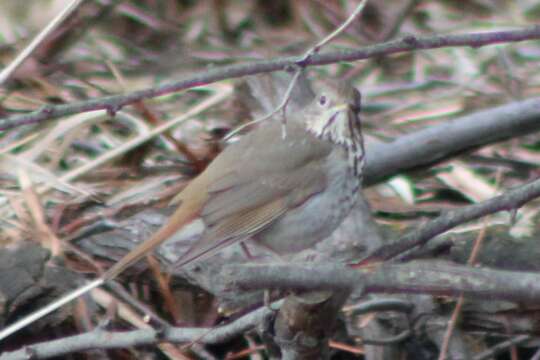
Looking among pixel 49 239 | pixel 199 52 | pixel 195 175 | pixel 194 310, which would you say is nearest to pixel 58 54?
pixel 199 52

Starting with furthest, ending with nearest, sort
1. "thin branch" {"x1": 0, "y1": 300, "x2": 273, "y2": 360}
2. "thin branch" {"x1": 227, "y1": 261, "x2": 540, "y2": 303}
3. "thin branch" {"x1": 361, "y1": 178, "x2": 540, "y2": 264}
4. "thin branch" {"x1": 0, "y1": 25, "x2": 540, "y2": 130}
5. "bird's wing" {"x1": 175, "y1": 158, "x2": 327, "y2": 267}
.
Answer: "bird's wing" {"x1": 175, "y1": 158, "x2": 327, "y2": 267}
"thin branch" {"x1": 0, "y1": 300, "x2": 273, "y2": 360}
"thin branch" {"x1": 361, "y1": 178, "x2": 540, "y2": 264}
"thin branch" {"x1": 0, "y1": 25, "x2": 540, "y2": 130}
"thin branch" {"x1": 227, "y1": 261, "x2": 540, "y2": 303}

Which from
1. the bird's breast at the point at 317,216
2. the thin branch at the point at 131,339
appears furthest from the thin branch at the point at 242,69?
the bird's breast at the point at 317,216

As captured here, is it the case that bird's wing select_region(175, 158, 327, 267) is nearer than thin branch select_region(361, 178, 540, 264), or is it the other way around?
thin branch select_region(361, 178, 540, 264)

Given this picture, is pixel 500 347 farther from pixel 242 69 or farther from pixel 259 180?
pixel 242 69

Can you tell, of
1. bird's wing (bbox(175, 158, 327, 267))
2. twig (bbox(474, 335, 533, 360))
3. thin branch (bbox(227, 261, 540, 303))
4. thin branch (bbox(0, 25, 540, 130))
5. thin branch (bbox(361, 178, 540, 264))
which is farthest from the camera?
bird's wing (bbox(175, 158, 327, 267))

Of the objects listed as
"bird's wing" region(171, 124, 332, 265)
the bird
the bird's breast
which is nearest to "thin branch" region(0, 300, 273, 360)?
the bird

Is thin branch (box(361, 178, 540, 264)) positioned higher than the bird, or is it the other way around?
the bird

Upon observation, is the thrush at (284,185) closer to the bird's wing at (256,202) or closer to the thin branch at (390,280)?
the bird's wing at (256,202)

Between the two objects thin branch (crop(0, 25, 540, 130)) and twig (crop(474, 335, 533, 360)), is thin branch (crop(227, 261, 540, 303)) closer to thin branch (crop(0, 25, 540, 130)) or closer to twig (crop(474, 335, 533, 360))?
thin branch (crop(0, 25, 540, 130))
